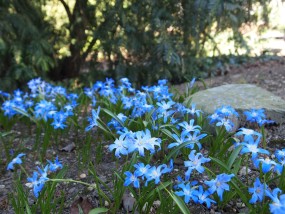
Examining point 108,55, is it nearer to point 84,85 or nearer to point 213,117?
point 84,85

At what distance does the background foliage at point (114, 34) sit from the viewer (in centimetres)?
406

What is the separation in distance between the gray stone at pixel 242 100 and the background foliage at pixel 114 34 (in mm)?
933

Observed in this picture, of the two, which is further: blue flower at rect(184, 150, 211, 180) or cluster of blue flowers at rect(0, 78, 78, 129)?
cluster of blue flowers at rect(0, 78, 78, 129)

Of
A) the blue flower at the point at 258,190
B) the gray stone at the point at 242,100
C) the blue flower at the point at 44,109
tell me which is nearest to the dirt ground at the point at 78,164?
the gray stone at the point at 242,100

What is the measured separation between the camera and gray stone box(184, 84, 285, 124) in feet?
8.73

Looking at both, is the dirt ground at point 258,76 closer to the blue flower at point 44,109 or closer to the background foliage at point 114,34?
the background foliage at point 114,34

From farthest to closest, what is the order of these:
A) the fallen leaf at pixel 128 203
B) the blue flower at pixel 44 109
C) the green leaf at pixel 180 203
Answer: the blue flower at pixel 44 109 → the fallen leaf at pixel 128 203 → the green leaf at pixel 180 203

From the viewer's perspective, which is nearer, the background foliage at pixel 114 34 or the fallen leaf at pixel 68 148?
the fallen leaf at pixel 68 148

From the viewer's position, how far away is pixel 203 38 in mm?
4965

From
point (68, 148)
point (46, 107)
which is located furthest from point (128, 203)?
point (46, 107)

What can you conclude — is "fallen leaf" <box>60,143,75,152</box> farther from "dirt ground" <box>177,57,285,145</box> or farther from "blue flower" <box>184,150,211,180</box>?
"dirt ground" <box>177,57,285,145</box>

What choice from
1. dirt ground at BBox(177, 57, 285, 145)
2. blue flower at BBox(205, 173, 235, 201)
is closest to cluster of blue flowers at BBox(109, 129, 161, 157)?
blue flower at BBox(205, 173, 235, 201)

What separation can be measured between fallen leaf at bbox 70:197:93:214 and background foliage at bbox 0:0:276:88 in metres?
2.36

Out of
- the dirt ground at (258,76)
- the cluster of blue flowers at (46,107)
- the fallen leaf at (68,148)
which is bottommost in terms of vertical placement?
the fallen leaf at (68,148)
